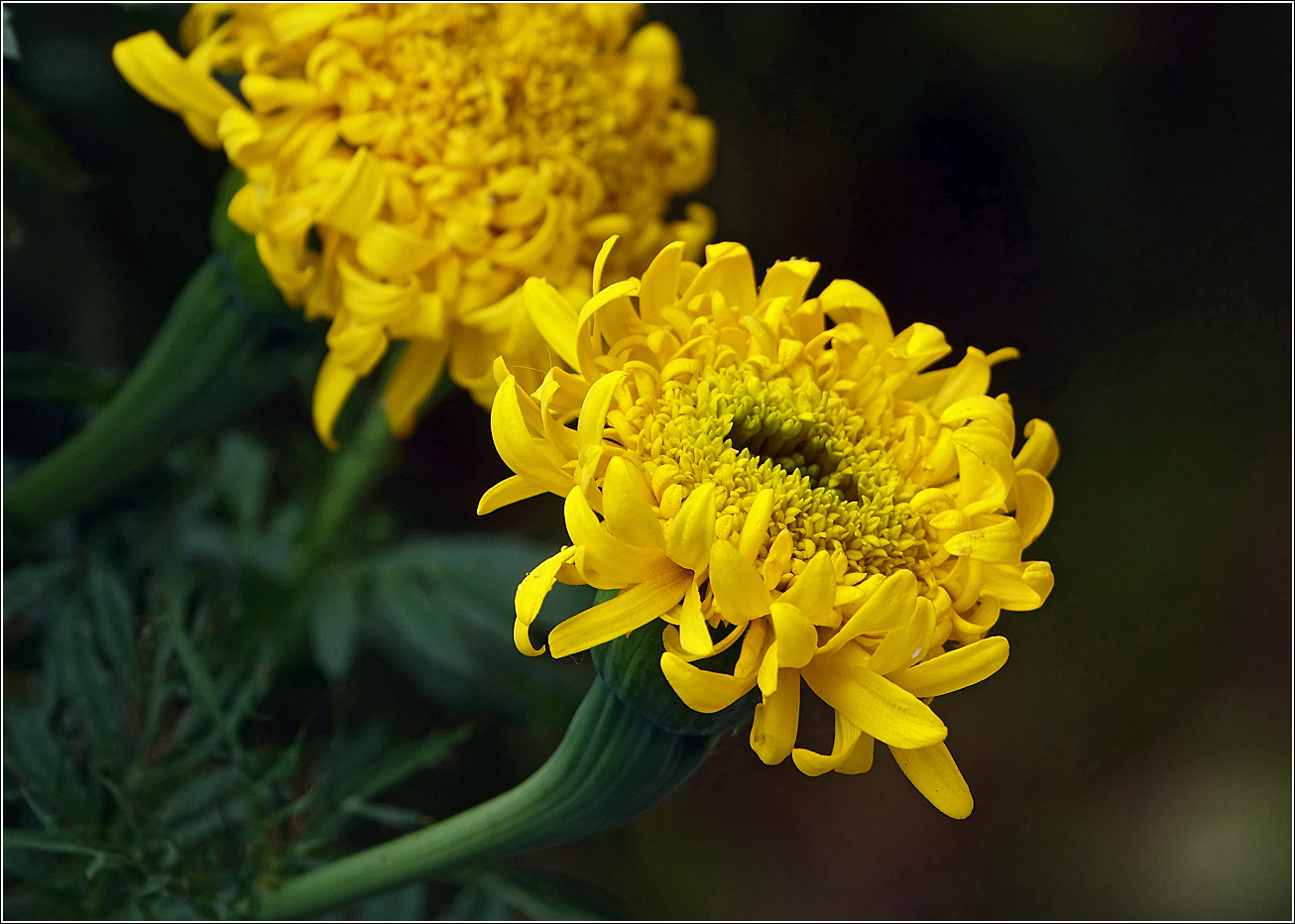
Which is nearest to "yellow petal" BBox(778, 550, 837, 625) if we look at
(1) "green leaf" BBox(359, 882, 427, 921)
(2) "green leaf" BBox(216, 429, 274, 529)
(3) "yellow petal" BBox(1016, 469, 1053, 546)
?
(3) "yellow petal" BBox(1016, 469, 1053, 546)

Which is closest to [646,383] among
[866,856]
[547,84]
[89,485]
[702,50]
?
[547,84]

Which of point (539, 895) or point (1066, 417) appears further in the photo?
point (1066, 417)

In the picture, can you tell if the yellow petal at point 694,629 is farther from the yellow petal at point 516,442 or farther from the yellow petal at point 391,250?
the yellow petal at point 391,250

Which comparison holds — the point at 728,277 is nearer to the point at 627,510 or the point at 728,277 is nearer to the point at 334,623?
the point at 627,510

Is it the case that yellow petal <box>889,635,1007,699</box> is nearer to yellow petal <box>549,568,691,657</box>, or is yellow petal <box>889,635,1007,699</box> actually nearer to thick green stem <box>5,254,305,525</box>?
yellow petal <box>549,568,691,657</box>

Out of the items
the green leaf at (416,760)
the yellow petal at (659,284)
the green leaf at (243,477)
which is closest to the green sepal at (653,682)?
the yellow petal at (659,284)

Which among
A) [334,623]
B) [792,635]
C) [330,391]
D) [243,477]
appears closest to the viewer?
[792,635]

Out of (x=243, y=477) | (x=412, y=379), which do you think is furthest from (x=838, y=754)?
(x=243, y=477)
